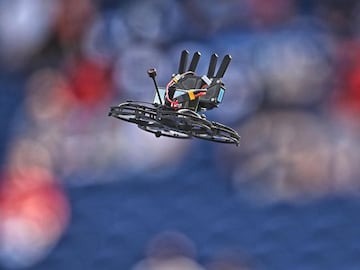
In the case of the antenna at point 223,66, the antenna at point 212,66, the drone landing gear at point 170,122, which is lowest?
the drone landing gear at point 170,122

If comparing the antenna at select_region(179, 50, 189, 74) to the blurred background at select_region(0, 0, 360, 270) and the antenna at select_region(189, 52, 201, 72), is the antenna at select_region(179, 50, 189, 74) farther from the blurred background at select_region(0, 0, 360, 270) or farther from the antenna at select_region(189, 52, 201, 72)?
the blurred background at select_region(0, 0, 360, 270)

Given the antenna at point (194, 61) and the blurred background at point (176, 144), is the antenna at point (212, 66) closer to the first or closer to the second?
the antenna at point (194, 61)

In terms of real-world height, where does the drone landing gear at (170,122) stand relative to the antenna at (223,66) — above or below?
below

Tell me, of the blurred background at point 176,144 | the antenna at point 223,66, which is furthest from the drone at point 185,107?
the blurred background at point 176,144

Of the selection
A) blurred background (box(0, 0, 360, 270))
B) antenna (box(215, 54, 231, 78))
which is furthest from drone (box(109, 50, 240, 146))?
blurred background (box(0, 0, 360, 270))

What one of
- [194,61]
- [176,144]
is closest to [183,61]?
[194,61]

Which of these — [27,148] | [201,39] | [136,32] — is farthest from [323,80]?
[27,148]

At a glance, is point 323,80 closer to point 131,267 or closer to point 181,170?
point 181,170
